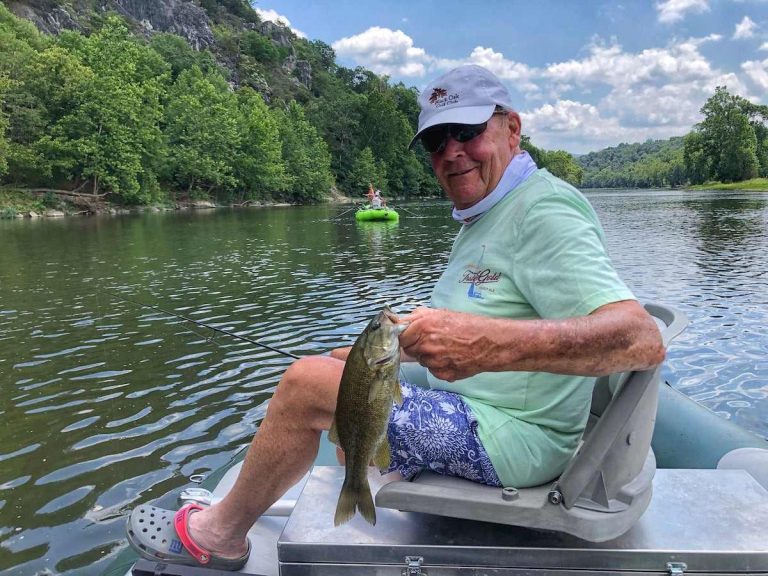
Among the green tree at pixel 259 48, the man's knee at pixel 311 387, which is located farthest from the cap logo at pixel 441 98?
the green tree at pixel 259 48

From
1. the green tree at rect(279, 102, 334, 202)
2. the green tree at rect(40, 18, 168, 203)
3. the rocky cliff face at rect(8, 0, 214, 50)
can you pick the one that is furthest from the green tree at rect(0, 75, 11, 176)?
the rocky cliff face at rect(8, 0, 214, 50)

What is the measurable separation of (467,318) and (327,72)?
144286 mm

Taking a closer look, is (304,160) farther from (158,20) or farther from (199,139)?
(158,20)

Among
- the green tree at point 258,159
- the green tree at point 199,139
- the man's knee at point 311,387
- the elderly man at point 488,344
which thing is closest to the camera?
the elderly man at point 488,344

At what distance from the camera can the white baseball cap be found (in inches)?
97.1

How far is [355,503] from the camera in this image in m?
2.19

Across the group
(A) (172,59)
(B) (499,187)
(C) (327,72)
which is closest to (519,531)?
(B) (499,187)

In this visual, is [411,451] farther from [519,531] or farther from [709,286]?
[709,286]

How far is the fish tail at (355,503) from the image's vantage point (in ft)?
7.15

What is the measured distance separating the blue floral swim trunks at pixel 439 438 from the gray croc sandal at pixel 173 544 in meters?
0.92

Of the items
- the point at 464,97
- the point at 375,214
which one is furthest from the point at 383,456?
the point at 375,214

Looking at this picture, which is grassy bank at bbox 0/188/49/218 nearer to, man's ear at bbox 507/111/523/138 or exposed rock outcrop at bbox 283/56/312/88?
man's ear at bbox 507/111/523/138

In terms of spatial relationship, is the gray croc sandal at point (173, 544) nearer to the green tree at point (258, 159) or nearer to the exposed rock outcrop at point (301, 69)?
the green tree at point (258, 159)

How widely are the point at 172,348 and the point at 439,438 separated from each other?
26.1 ft
